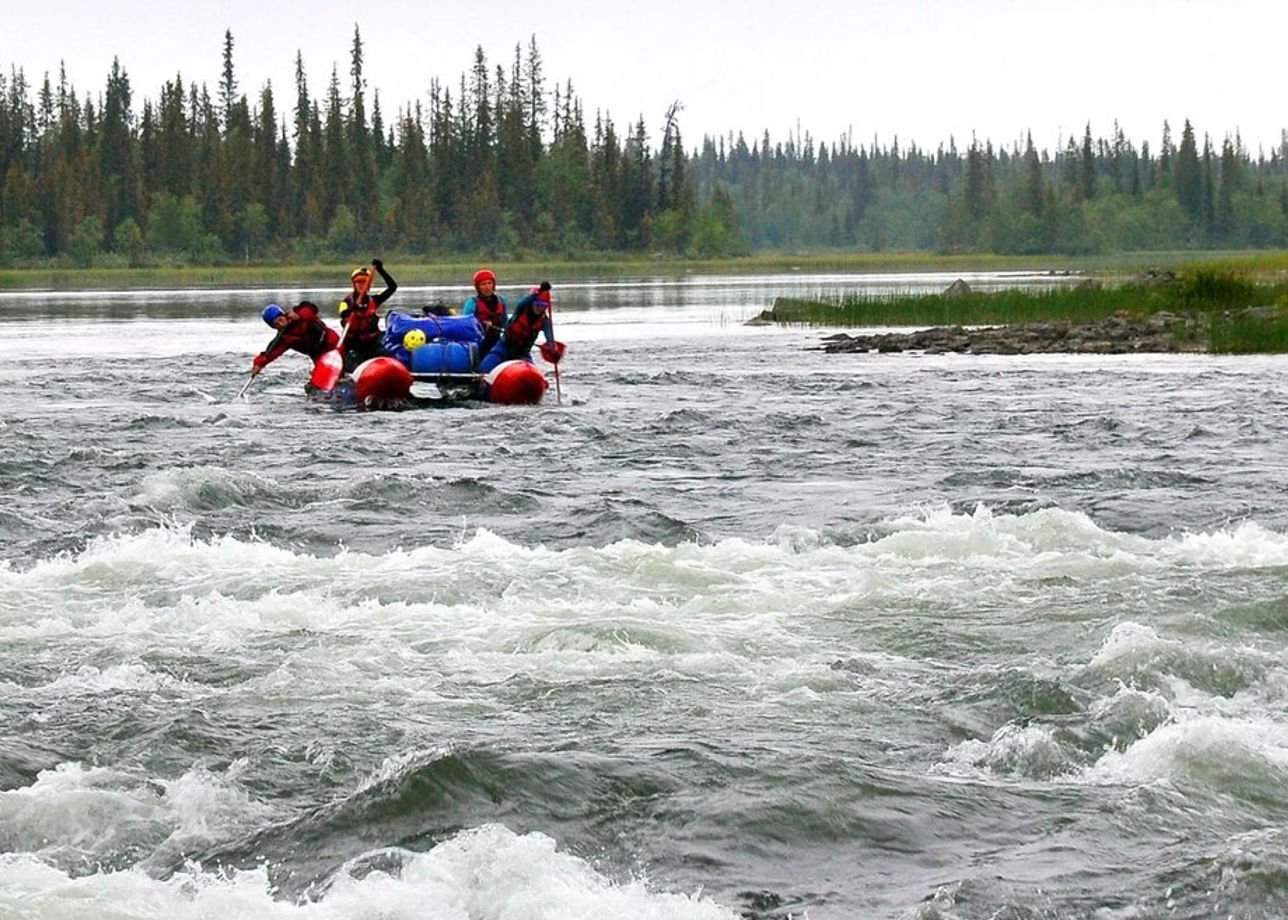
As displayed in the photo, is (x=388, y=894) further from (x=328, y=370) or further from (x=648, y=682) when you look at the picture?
(x=328, y=370)

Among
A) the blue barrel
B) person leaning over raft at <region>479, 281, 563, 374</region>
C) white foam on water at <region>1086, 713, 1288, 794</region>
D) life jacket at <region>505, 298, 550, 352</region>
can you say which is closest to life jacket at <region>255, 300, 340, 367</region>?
the blue barrel

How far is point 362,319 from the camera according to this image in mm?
22594

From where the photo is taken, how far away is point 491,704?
8250 millimetres

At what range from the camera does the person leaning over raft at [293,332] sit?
73.0 ft

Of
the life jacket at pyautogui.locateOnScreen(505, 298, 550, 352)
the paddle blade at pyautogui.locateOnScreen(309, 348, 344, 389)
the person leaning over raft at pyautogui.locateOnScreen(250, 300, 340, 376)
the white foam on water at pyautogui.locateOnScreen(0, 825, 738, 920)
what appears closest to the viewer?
the white foam on water at pyautogui.locateOnScreen(0, 825, 738, 920)

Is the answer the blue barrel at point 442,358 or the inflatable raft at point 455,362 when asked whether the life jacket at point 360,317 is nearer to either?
the inflatable raft at point 455,362

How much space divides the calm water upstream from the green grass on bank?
41.6ft

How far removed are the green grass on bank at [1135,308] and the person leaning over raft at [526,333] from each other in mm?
12075

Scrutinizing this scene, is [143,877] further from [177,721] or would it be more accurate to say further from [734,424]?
[734,424]

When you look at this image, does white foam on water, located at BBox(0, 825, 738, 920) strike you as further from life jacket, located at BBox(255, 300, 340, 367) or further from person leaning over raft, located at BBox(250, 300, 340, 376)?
life jacket, located at BBox(255, 300, 340, 367)

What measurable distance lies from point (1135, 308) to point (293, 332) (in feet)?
60.3

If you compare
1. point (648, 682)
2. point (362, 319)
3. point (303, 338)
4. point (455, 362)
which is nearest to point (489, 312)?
point (455, 362)

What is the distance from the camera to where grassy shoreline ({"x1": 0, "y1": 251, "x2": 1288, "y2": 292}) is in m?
92.8

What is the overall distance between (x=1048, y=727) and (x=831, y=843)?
148 centimetres
